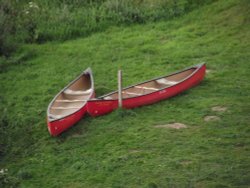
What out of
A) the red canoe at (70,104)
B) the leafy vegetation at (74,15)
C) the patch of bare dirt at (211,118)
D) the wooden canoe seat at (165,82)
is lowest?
the patch of bare dirt at (211,118)

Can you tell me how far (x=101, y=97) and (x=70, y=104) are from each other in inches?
37.2

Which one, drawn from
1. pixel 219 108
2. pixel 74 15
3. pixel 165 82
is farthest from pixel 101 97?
pixel 74 15

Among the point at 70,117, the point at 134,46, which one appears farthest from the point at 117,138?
the point at 134,46

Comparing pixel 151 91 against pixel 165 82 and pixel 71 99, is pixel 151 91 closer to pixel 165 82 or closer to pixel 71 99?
pixel 165 82

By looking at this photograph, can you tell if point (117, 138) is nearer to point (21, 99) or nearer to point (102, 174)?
point (102, 174)

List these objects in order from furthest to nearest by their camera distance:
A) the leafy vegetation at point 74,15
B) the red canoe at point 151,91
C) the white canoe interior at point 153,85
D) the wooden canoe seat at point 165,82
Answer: the leafy vegetation at point 74,15 → the wooden canoe seat at point 165,82 → the white canoe interior at point 153,85 → the red canoe at point 151,91

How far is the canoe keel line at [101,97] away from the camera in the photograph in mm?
13172

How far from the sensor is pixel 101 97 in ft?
45.3

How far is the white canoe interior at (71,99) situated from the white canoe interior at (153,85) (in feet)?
2.85

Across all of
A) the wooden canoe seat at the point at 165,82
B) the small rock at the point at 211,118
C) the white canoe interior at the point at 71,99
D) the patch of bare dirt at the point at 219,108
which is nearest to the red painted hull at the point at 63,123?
the white canoe interior at the point at 71,99

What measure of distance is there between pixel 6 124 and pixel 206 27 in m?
8.30

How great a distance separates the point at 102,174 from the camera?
1087 centimetres

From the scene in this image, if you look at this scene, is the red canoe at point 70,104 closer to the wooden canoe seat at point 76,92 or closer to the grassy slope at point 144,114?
the wooden canoe seat at point 76,92

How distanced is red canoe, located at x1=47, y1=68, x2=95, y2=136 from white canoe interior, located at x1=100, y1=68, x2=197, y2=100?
0.85 metres
